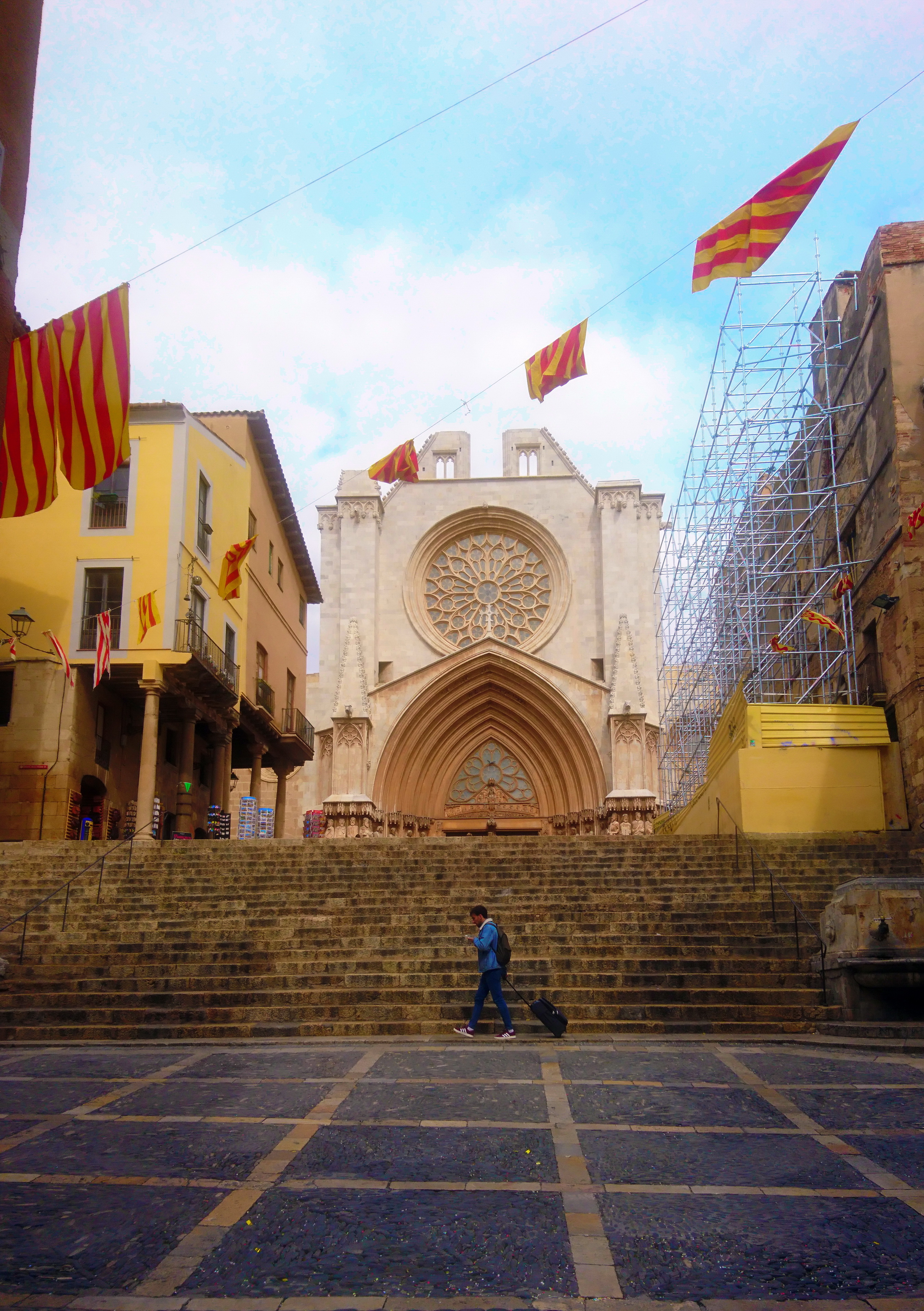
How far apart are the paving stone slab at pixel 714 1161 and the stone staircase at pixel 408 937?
3.92 m

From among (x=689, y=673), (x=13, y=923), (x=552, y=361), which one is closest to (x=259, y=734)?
(x=689, y=673)

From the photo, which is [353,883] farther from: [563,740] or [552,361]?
[563,740]

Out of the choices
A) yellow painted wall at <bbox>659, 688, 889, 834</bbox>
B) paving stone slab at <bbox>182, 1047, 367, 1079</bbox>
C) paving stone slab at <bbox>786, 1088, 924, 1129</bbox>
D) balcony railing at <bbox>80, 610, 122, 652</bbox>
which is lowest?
paving stone slab at <bbox>786, 1088, 924, 1129</bbox>

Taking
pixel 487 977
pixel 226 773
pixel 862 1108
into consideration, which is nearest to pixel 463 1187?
pixel 862 1108

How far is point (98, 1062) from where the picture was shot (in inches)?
331

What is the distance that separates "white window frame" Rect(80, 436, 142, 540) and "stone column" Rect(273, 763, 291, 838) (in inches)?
347

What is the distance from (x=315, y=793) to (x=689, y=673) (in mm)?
11995

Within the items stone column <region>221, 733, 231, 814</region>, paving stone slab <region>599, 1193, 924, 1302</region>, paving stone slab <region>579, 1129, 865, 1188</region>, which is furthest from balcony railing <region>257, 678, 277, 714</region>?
paving stone slab <region>599, 1193, 924, 1302</region>

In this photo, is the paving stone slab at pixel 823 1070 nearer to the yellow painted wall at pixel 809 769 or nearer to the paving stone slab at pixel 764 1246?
the paving stone slab at pixel 764 1246

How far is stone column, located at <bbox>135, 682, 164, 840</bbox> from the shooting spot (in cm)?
1914

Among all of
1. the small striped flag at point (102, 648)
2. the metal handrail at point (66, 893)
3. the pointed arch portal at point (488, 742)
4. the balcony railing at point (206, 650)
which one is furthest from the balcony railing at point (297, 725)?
the metal handrail at point (66, 893)

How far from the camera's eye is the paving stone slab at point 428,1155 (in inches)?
201

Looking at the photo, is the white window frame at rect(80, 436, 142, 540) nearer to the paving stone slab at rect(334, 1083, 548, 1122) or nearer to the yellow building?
the yellow building

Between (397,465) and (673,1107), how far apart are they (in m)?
18.3
